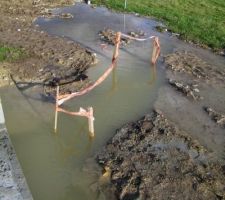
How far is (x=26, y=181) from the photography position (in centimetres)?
793

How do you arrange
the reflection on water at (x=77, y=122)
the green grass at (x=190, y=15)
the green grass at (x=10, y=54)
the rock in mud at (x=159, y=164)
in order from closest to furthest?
the rock in mud at (x=159, y=164), the reflection on water at (x=77, y=122), the green grass at (x=10, y=54), the green grass at (x=190, y=15)

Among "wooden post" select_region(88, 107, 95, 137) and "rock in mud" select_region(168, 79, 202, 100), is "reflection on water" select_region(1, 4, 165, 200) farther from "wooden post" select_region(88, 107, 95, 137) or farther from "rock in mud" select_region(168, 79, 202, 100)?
"rock in mud" select_region(168, 79, 202, 100)

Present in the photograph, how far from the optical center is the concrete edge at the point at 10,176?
23.9 ft

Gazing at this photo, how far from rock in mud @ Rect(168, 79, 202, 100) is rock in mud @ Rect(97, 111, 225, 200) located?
5.92ft

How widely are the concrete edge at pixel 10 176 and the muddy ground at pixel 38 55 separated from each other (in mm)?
3518

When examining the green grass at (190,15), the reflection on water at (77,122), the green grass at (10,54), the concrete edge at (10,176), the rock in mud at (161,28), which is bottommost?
the reflection on water at (77,122)

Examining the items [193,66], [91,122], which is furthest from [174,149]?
[193,66]

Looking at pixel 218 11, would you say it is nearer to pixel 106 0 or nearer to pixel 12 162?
pixel 106 0

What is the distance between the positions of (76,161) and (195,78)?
5.69m

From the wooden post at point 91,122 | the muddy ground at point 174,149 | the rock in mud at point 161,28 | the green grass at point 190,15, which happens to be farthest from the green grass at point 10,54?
the green grass at point 190,15

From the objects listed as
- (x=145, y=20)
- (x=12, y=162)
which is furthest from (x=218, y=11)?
(x=12, y=162)

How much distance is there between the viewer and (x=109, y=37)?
15367 millimetres

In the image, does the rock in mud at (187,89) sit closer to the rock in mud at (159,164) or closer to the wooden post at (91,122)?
the rock in mud at (159,164)

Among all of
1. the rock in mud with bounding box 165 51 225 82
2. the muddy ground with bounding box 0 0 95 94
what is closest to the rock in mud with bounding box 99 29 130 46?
the muddy ground with bounding box 0 0 95 94
